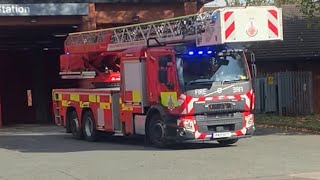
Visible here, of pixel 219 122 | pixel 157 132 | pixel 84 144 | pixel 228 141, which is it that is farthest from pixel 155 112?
pixel 84 144

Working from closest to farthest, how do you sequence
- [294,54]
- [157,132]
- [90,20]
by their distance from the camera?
[157,132] → [90,20] → [294,54]

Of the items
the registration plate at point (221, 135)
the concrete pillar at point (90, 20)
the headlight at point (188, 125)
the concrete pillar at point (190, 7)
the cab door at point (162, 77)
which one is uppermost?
the concrete pillar at point (190, 7)

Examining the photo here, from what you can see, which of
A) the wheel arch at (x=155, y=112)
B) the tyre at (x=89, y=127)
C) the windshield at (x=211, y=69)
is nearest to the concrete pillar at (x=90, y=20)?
the tyre at (x=89, y=127)

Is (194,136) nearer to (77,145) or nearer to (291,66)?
(77,145)

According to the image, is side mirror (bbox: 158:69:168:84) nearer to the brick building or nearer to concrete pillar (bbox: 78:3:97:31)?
concrete pillar (bbox: 78:3:97:31)

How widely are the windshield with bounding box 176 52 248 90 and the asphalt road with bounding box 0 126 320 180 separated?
5.83 feet

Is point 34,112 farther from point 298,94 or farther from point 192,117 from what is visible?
point 192,117

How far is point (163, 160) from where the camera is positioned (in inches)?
545

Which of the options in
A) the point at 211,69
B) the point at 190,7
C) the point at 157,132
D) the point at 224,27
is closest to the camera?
the point at 224,27

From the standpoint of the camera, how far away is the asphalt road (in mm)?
11781

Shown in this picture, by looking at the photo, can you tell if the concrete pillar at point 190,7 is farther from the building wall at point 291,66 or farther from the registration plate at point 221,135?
the registration plate at point 221,135

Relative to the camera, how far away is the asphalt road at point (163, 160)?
1178 centimetres

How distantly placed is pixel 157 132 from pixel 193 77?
5.90 ft

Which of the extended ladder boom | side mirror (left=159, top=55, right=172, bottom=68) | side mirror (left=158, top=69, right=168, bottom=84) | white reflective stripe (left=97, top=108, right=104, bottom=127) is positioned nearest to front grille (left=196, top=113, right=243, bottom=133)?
side mirror (left=158, top=69, right=168, bottom=84)
